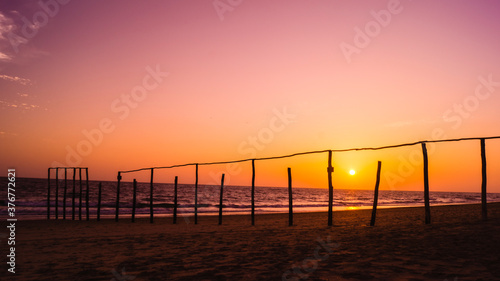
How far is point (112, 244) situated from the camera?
1019cm

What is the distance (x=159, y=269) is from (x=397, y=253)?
4.60m

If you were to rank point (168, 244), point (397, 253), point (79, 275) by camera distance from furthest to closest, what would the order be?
point (168, 244), point (397, 253), point (79, 275)

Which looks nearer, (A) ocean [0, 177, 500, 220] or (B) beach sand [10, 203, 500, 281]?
(B) beach sand [10, 203, 500, 281]

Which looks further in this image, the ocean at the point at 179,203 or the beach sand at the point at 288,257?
the ocean at the point at 179,203

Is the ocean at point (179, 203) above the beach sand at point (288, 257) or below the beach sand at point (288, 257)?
below

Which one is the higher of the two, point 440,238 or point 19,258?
point 440,238

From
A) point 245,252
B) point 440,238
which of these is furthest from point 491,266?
point 245,252

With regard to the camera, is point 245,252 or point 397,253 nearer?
point 397,253

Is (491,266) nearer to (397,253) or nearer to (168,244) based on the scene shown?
(397,253)

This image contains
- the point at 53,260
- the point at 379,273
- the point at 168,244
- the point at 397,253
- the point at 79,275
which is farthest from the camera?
the point at 168,244

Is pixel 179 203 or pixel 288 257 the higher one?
pixel 288 257

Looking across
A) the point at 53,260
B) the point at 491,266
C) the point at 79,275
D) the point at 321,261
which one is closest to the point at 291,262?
the point at 321,261

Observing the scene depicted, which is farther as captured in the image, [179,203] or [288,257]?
[179,203]

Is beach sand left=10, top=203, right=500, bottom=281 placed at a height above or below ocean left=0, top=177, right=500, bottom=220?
above
